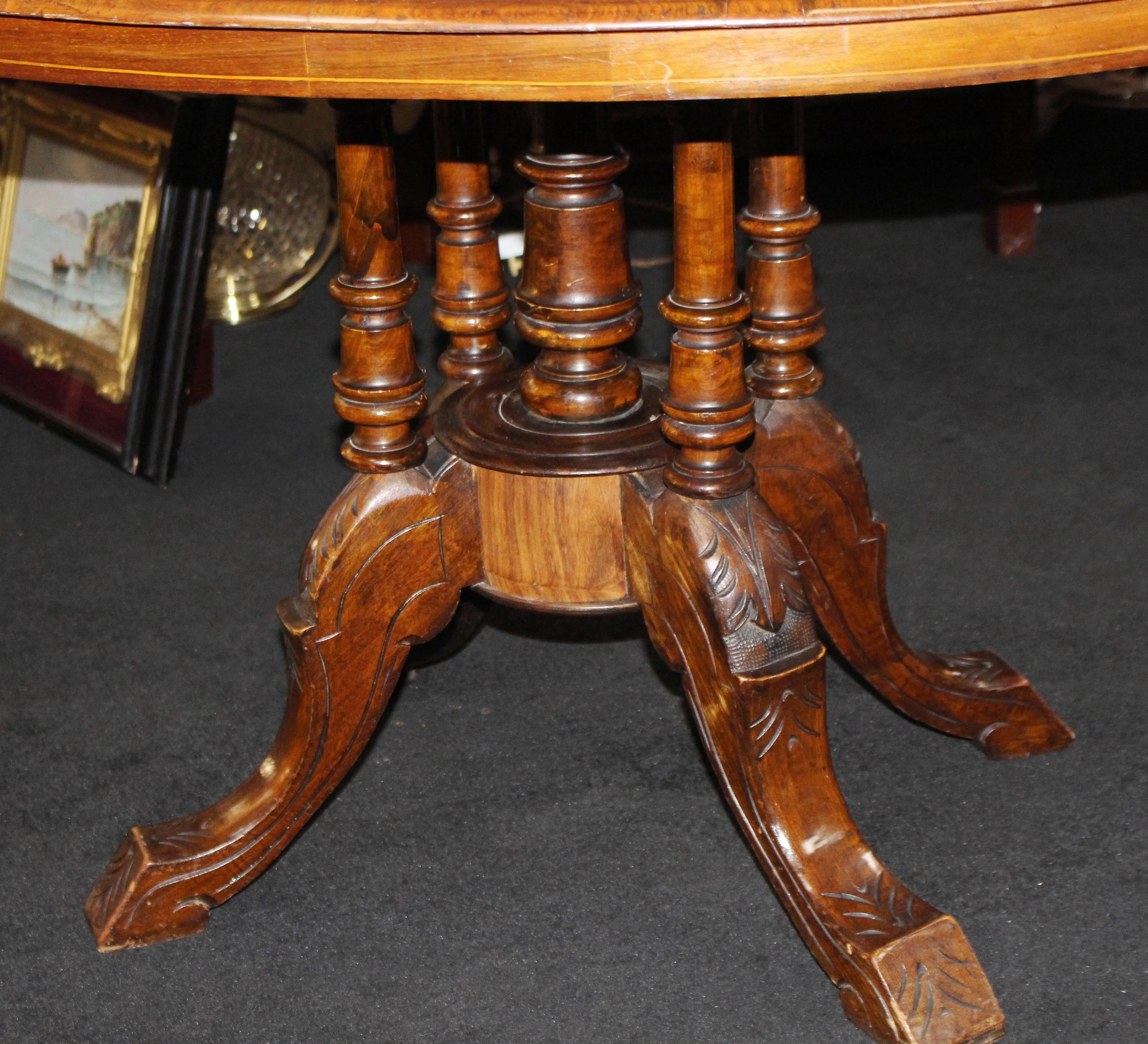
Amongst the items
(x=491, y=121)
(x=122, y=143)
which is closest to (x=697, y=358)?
(x=122, y=143)

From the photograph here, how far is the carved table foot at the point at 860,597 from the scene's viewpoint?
111cm

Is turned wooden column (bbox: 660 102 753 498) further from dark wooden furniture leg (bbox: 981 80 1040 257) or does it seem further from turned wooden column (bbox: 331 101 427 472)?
dark wooden furniture leg (bbox: 981 80 1040 257)

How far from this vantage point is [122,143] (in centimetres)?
187

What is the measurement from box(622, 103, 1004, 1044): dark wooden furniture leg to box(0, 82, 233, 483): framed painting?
93 cm

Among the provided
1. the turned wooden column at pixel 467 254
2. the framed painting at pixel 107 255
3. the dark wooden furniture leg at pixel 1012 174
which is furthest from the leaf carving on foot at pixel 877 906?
the dark wooden furniture leg at pixel 1012 174

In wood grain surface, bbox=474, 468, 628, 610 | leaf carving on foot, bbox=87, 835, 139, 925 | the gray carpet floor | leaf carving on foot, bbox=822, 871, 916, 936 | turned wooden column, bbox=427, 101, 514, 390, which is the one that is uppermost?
turned wooden column, bbox=427, 101, 514, 390

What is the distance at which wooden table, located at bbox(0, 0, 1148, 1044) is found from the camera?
94cm

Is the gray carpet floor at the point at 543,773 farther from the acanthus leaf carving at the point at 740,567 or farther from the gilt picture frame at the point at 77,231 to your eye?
the acanthus leaf carving at the point at 740,567

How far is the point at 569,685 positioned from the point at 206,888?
0.40 metres

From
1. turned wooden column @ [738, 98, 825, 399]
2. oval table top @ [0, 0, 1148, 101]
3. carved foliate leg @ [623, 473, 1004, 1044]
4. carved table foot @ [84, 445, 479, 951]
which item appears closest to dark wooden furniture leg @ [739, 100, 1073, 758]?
turned wooden column @ [738, 98, 825, 399]

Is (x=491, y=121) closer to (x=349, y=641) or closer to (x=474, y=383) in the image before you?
(x=474, y=383)

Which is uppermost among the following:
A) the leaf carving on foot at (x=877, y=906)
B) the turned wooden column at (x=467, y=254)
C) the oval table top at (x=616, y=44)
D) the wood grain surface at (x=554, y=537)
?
the oval table top at (x=616, y=44)

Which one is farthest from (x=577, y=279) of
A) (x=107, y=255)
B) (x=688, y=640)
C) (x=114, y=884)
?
(x=107, y=255)

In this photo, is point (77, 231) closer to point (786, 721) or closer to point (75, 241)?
point (75, 241)
